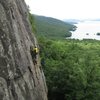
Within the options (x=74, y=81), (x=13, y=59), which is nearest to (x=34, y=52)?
(x=13, y=59)

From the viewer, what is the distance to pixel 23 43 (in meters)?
27.2

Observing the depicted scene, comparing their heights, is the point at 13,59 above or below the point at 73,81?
above

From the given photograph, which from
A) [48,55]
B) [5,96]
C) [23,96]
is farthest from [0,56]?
[48,55]

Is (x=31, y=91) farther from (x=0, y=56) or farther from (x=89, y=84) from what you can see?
(x=89, y=84)

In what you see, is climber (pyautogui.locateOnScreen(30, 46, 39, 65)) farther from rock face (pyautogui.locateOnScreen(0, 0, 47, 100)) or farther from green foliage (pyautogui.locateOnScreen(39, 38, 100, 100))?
green foliage (pyautogui.locateOnScreen(39, 38, 100, 100))

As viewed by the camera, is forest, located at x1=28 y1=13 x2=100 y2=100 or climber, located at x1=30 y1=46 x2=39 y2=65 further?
forest, located at x1=28 y1=13 x2=100 y2=100

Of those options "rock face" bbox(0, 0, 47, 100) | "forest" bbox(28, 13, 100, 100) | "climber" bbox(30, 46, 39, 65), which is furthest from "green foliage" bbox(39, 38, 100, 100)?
"rock face" bbox(0, 0, 47, 100)

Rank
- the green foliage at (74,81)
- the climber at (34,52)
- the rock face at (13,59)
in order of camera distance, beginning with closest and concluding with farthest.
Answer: the rock face at (13,59) → the climber at (34,52) → the green foliage at (74,81)

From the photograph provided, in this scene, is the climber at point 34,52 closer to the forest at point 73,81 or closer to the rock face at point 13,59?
the rock face at point 13,59

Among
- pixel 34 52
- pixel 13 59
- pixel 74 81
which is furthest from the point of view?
pixel 74 81

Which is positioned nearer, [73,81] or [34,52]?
[34,52]

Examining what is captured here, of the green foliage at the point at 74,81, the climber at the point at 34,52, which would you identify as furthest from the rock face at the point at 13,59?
the green foliage at the point at 74,81

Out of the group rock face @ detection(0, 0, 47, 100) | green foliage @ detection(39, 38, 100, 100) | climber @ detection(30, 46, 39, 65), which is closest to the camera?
rock face @ detection(0, 0, 47, 100)

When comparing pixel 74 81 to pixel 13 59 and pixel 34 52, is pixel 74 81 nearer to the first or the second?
pixel 34 52
